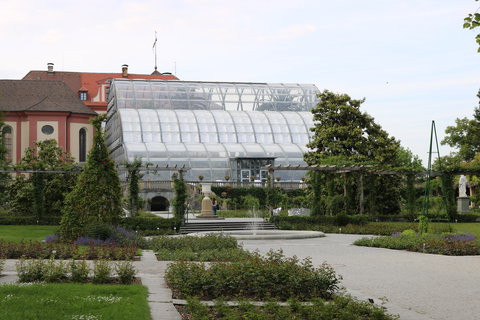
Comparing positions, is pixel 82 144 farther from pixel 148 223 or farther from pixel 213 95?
pixel 148 223

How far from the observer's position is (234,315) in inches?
344

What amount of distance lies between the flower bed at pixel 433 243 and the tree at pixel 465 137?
140 ft

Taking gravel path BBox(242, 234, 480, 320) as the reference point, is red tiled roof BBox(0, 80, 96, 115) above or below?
above

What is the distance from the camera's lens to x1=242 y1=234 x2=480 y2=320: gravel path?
1042 centimetres

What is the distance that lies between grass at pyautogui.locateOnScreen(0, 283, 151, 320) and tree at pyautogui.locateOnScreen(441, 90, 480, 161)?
57.9 meters

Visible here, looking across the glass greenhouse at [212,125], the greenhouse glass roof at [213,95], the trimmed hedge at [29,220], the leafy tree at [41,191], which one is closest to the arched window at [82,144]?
the glass greenhouse at [212,125]

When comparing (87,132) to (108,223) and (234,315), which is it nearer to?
(108,223)

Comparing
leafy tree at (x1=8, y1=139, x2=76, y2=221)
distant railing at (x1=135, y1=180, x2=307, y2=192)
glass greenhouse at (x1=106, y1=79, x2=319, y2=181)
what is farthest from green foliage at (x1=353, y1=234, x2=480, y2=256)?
glass greenhouse at (x1=106, y1=79, x2=319, y2=181)

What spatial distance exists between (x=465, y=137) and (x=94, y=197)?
50.5 m

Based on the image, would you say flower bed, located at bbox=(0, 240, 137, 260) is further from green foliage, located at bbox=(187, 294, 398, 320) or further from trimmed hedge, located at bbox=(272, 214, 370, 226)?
trimmed hedge, located at bbox=(272, 214, 370, 226)

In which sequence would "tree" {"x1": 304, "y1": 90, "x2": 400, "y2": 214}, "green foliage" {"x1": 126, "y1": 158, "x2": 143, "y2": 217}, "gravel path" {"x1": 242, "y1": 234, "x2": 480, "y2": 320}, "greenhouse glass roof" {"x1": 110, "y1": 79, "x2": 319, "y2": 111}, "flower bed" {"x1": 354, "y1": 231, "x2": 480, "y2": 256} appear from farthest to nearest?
"greenhouse glass roof" {"x1": 110, "y1": 79, "x2": 319, "y2": 111} < "tree" {"x1": 304, "y1": 90, "x2": 400, "y2": 214} < "green foliage" {"x1": 126, "y1": 158, "x2": 143, "y2": 217} < "flower bed" {"x1": 354, "y1": 231, "x2": 480, "y2": 256} < "gravel path" {"x1": 242, "y1": 234, "x2": 480, "y2": 320}

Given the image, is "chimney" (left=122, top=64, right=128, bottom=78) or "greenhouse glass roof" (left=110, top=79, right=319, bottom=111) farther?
"chimney" (left=122, top=64, right=128, bottom=78)

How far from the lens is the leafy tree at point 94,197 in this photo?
2170 centimetres

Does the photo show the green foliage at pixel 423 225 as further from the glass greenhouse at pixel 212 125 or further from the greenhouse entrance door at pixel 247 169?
the greenhouse entrance door at pixel 247 169
